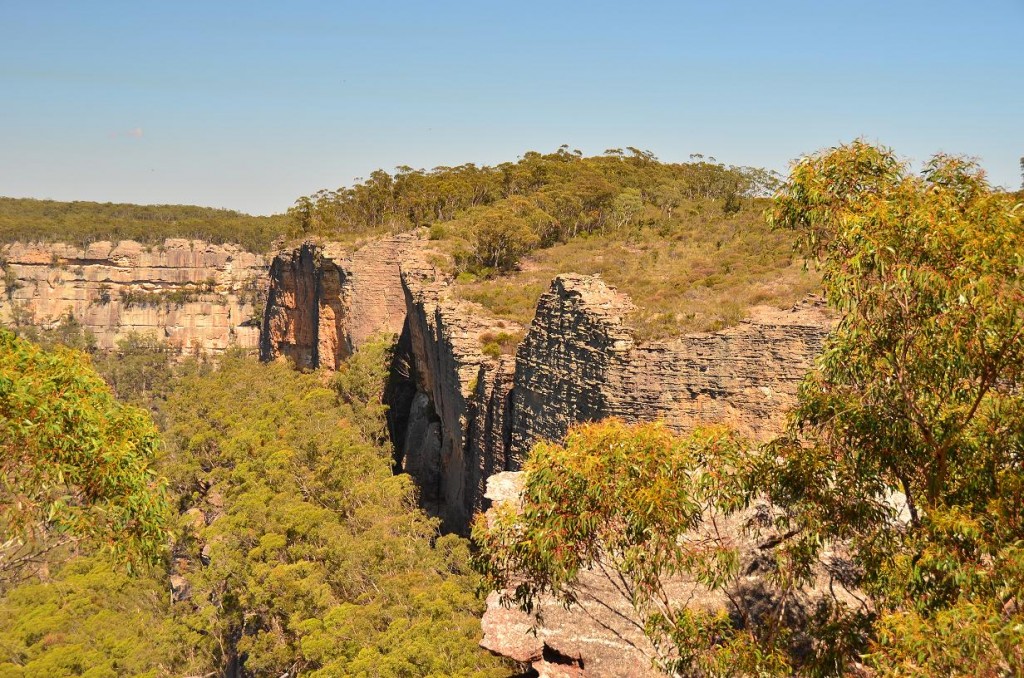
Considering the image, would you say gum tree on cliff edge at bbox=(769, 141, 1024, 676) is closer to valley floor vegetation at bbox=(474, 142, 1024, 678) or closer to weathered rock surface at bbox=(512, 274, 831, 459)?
valley floor vegetation at bbox=(474, 142, 1024, 678)

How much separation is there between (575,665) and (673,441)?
3.93 metres

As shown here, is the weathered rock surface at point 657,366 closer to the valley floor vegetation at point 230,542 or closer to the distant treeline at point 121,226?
the valley floor vegetation at point 230,542

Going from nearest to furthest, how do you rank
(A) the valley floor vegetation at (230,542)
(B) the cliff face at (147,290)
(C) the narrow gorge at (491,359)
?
(A) the valley floor vegetation at (230,542) → (C) the narrow gorge at (491,359) → (B) the cliff face at (147,290)

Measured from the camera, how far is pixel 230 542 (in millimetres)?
25344

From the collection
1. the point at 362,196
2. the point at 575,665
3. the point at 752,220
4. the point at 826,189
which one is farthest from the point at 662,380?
the point at 362,196

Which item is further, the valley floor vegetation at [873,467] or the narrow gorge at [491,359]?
the narrow gorge at [491,359]

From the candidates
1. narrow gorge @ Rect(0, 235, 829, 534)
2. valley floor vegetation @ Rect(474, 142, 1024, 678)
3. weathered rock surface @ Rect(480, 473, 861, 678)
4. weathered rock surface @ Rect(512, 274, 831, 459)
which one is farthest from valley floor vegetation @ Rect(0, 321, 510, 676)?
valley floor vegetation @ Rect(474, 142, 1024, 678)

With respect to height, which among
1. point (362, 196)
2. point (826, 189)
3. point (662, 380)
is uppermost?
point (362, 196)

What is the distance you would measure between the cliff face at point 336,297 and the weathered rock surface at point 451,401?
3361 millimetres

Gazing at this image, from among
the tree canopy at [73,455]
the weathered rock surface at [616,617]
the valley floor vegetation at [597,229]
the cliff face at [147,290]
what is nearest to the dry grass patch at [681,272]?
the valley floor vegetation at [597,229]

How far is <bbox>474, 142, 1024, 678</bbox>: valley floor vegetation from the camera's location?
6.69m

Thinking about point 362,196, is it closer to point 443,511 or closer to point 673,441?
point 443,511

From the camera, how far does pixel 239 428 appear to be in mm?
36781

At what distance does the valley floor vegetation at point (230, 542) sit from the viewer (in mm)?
10672
